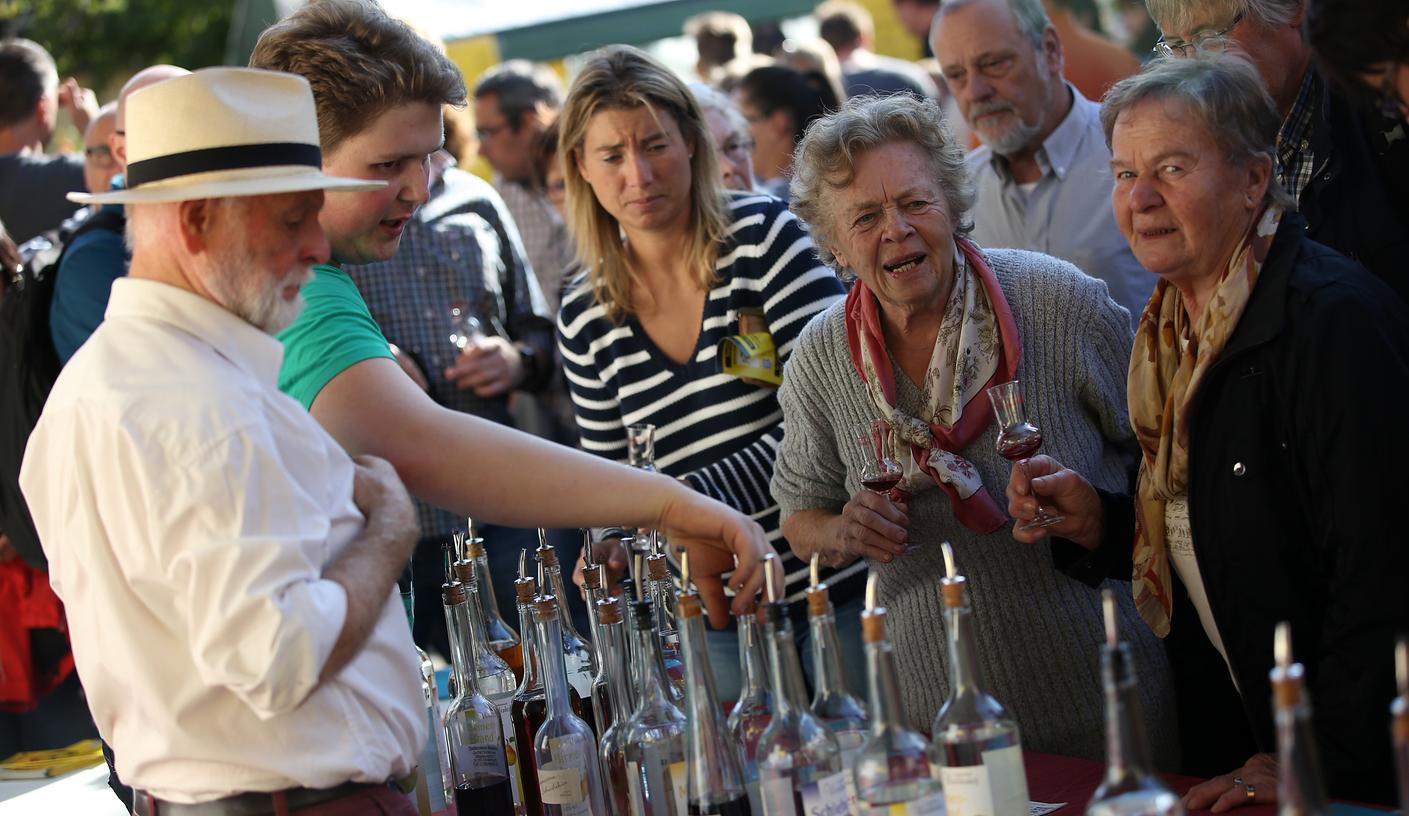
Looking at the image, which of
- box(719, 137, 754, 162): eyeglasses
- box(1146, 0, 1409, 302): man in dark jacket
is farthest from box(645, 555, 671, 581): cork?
box(719, 137, 754, 162): eyeglasses

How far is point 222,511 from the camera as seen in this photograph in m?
1.69

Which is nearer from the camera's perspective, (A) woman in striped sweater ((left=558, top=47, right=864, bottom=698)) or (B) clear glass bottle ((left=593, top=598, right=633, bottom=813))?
(B) clear glass bottle ((left=593, top=598, right=633, bottom=813))

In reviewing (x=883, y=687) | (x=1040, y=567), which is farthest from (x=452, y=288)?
(x=883, y=687)

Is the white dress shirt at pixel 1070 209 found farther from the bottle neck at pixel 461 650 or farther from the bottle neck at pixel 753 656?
the bottle neck at pixel 753 656

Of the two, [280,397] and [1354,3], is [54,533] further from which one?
[1354,3]

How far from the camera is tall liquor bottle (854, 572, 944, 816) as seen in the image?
1708mm

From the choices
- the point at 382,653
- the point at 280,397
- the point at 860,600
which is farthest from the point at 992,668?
the point at 280,397

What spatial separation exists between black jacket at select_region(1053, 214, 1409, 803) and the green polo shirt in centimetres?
138

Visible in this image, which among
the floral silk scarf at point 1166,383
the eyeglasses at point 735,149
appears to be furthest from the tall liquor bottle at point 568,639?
the eyeglasses at point 735,149

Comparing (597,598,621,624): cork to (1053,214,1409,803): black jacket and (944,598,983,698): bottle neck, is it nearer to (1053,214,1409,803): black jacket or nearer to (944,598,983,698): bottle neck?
(944,598,983,698): bottle neck

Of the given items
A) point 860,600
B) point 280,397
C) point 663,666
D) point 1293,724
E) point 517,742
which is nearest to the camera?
point 1293,724

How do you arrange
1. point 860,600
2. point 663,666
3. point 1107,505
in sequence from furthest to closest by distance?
point 860,600 → point 1107,505 → point 663,666

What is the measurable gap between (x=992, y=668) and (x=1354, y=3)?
141 centimetres

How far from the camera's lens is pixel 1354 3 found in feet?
6.37
